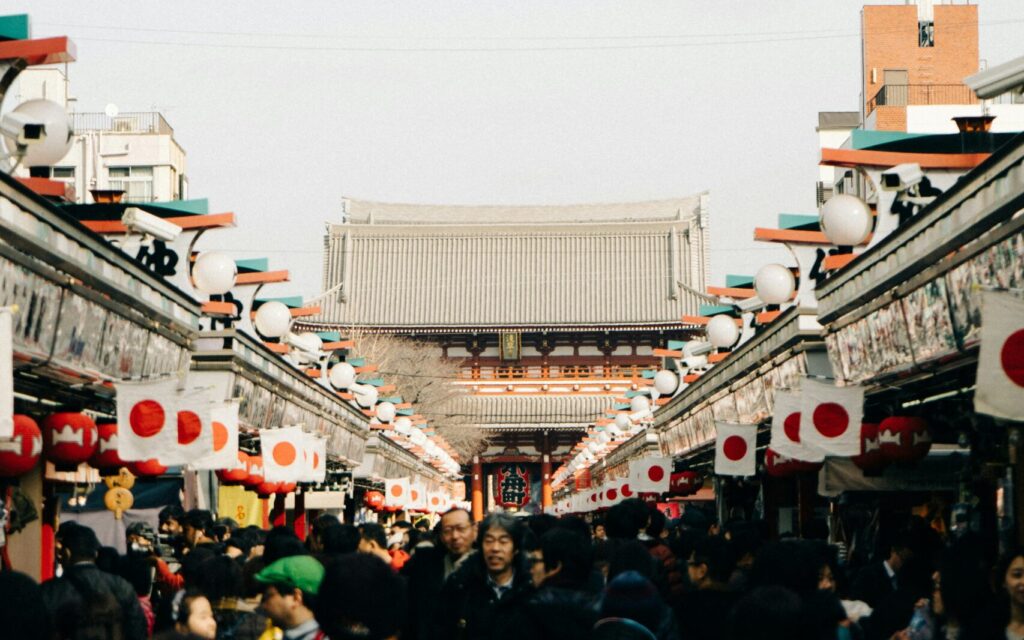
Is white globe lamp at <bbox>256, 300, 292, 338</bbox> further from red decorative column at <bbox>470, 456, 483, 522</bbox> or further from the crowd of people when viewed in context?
red decorative column at <bbox>470, 456, 483, 522</bbox>

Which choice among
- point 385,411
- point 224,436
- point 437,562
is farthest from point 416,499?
point 437,562

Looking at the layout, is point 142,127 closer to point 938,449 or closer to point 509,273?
point 509,273

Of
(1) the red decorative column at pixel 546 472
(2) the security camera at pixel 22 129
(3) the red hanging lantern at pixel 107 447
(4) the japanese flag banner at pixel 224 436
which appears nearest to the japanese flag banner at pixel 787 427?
(4) the japanese flag banner at pixel 224 436

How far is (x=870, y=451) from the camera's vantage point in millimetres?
14234

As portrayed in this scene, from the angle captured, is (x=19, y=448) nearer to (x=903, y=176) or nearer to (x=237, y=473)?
(x=237, y=473)

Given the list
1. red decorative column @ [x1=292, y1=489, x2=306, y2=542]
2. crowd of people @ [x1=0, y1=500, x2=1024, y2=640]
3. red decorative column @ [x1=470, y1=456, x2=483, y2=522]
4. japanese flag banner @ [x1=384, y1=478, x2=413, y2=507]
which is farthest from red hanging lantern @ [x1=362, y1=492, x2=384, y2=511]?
red decorative column @ [x1=470, y1=456, x2=483, y2=522]

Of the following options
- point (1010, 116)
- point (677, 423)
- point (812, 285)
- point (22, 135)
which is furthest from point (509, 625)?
point (1010, 116)

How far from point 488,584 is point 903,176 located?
7.87 meters

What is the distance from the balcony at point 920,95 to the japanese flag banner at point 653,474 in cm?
1633

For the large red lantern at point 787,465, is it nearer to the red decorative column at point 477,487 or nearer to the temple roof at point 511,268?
the temple roof at point 511,268

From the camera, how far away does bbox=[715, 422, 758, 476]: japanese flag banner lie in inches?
777

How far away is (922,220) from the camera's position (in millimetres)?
12164

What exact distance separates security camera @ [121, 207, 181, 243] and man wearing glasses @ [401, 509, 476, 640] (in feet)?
23.1

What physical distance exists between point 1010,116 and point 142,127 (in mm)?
24930
